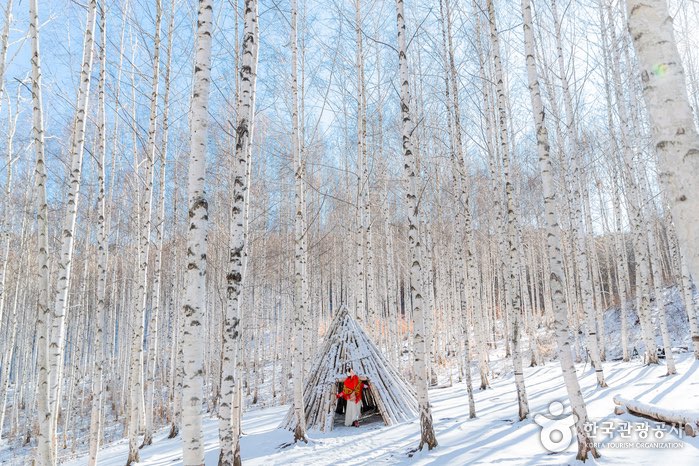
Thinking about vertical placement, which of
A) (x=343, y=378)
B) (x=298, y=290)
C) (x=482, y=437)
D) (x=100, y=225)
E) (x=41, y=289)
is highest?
(x=100, y=225)

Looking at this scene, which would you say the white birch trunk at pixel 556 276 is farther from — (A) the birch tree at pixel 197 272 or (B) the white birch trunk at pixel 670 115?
(A) the birch tree at pixel 197 272

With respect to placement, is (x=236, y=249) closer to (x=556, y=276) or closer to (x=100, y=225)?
(x=100, y=225)

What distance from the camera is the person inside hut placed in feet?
28.2

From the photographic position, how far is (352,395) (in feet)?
28.3

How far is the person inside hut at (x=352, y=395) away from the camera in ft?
28.2

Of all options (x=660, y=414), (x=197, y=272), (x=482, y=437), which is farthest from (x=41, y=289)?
(x=660, y=414)

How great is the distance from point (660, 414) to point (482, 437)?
2.34 metres

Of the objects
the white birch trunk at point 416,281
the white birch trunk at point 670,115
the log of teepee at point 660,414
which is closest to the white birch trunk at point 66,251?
the white birch trunk at point 416,281

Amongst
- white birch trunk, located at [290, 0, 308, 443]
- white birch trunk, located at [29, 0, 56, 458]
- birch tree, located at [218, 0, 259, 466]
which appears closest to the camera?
white birch trunk, located at [29, 0, 56, 458]

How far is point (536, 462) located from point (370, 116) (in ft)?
35.5

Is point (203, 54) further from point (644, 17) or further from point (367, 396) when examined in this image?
point (367, 396)

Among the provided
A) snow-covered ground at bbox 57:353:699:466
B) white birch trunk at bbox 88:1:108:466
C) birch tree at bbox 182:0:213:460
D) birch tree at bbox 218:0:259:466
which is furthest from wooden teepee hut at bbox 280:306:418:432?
birch tree at bbox 182:0:213:460

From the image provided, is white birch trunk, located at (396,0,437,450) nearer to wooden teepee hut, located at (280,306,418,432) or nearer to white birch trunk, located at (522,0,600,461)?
white birch trunk, located at (522,0,600,461)

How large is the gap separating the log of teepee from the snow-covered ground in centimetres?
12
